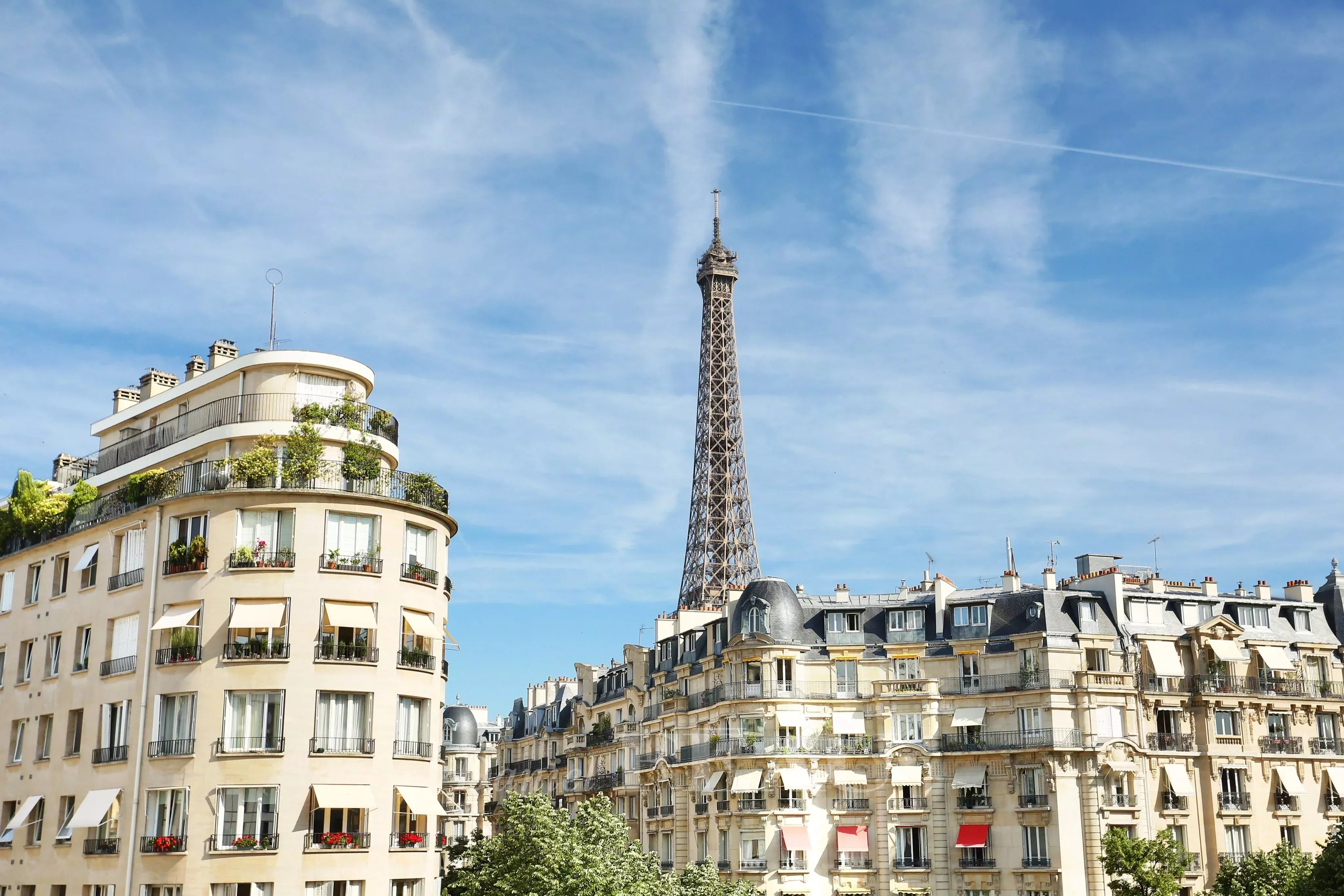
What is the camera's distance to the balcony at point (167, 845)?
36.8 m

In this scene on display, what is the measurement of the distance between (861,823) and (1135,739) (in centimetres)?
1268

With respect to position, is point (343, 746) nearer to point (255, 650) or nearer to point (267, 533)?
point (255, 650)

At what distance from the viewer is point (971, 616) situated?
64438mm

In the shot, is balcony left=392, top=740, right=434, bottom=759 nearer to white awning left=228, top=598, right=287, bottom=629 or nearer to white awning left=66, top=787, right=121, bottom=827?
white awning left=228, top=598, right=287, bottom=629

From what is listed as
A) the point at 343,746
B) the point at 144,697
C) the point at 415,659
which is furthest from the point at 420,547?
the point at 144,697

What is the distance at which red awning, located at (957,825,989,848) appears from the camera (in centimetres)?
5988

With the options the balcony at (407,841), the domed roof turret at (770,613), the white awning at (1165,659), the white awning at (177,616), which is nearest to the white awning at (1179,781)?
the white awning at (1165,659)

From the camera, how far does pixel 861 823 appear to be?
2479 inches

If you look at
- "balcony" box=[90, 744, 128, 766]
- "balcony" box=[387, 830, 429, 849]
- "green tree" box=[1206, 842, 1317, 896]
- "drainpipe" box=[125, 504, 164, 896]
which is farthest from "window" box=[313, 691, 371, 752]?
"green tree" box=[1206, 842, 1317, 896]

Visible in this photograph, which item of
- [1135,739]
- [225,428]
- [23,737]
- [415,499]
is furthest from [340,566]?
[1135,739]

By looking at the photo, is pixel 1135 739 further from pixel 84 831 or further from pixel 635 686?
pixel 84 831

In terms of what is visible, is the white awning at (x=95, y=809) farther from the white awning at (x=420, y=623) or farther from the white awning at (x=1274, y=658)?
the white awning at (x=1274, y=658)

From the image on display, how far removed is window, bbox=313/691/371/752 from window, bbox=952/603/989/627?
33.8 meters

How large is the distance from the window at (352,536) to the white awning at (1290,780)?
4452 cm
